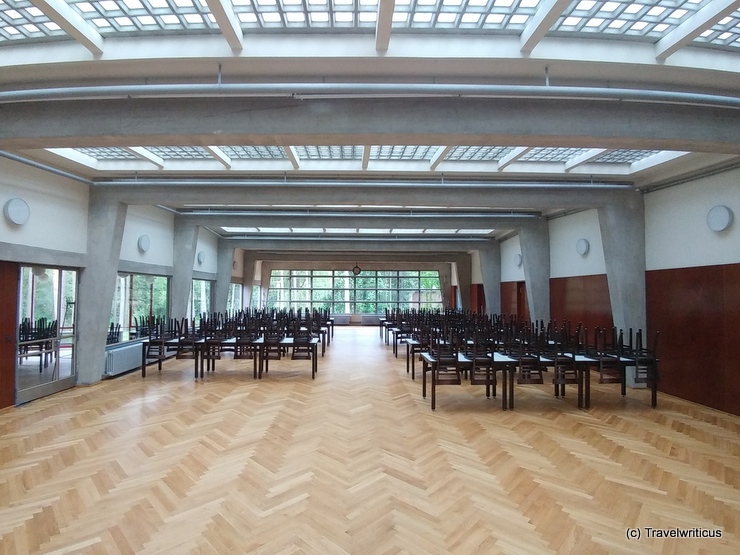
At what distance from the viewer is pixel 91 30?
3580 millimetres

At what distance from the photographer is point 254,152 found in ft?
22.5

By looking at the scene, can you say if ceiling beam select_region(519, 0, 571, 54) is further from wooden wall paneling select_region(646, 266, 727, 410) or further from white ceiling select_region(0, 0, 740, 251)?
wooden wall paneling select_region(646, 266, 727, 410)

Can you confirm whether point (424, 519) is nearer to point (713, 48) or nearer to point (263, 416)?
point (263, 416)

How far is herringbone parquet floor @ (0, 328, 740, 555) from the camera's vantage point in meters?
2.87

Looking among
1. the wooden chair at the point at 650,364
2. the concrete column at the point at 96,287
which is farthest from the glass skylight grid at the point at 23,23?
the wooden chair at the point at 650,364

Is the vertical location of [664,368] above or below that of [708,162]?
below

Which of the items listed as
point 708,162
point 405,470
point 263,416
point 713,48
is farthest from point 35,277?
point 708,162

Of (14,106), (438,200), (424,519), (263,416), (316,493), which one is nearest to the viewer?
(424,519)

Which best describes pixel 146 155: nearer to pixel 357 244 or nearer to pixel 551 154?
pixel 551 154

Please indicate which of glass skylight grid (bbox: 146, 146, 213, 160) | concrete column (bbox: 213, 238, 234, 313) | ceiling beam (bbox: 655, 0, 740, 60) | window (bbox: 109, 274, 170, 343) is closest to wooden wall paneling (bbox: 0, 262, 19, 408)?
window (bbox: 109, 274, 170, 343)

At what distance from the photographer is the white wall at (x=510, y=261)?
13801mm

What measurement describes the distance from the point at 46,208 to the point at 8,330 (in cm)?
208

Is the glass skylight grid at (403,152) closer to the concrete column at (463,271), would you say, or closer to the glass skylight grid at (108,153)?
the glass skylight grid at (108,153)

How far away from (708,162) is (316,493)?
23.5ft
